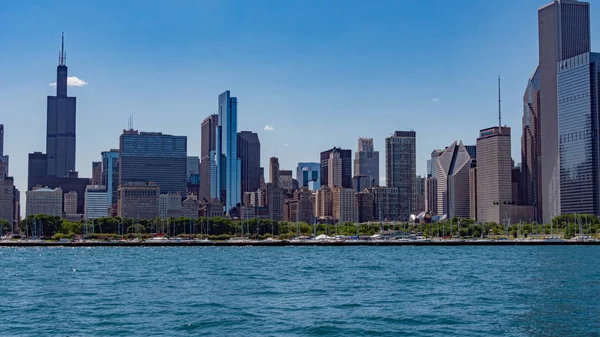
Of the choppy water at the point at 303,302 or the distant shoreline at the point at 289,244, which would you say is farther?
the distant shoreline at the point at 289,244

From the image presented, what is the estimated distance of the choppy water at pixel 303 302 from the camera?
1756 inches

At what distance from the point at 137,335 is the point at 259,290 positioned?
889 inches

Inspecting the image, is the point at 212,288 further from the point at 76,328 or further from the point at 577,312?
the point at 577,312

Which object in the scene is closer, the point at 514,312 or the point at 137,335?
the point at 137,335

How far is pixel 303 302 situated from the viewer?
55.5 metres

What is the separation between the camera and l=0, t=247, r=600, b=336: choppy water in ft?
146

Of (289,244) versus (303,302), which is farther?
(289,244)

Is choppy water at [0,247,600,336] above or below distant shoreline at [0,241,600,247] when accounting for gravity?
below

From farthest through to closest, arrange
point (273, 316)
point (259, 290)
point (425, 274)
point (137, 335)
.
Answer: point (425, 274), point (259, 290), point (273, 316), point (137, 335)

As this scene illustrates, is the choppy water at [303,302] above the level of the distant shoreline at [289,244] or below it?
below

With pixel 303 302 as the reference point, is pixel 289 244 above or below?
above

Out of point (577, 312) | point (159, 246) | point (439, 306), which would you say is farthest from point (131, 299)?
point (159, 246)

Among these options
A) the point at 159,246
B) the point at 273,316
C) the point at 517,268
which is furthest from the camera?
the point at 159,246

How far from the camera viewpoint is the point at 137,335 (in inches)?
1662
